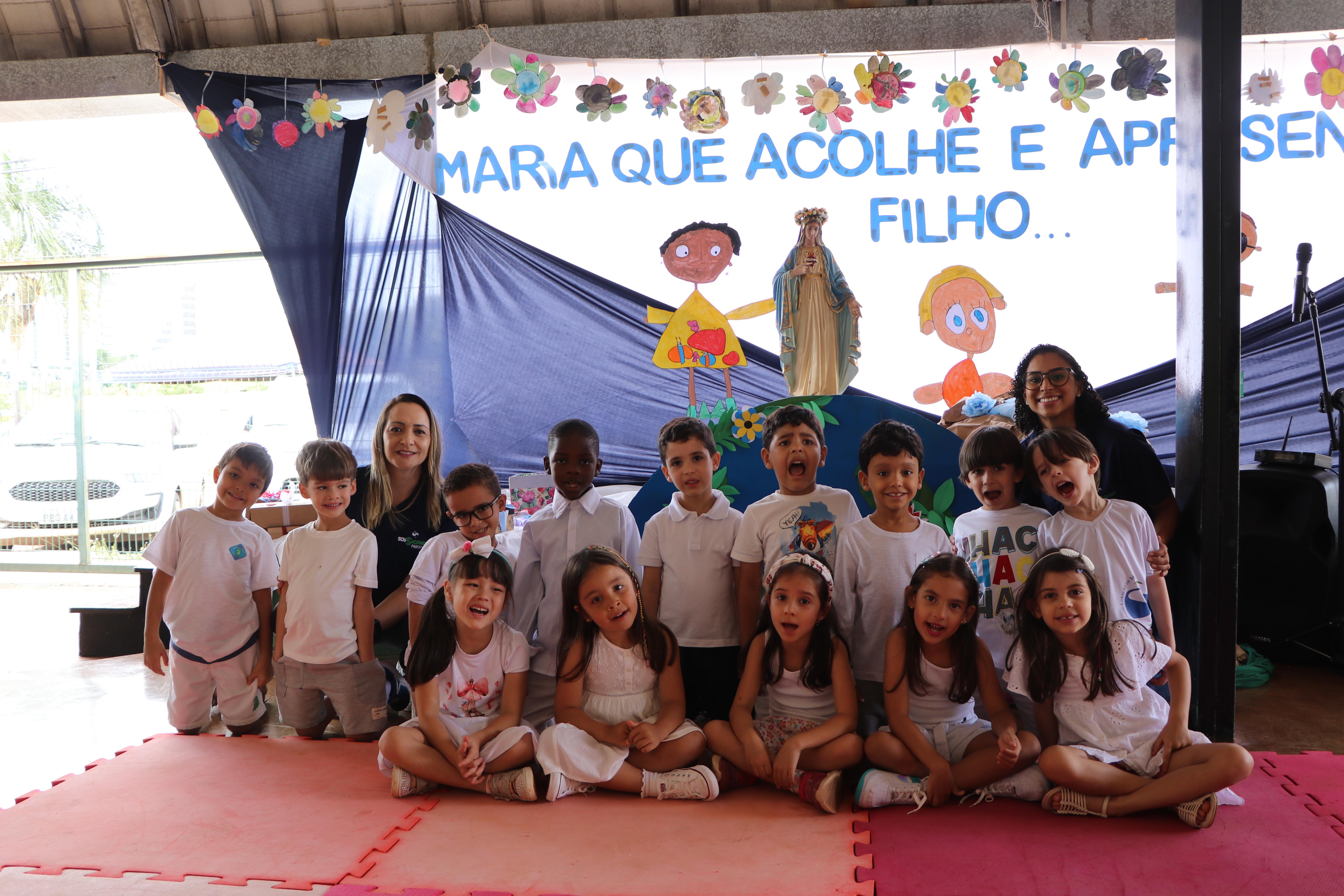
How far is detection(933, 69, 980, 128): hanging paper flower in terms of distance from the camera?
4.70 meters

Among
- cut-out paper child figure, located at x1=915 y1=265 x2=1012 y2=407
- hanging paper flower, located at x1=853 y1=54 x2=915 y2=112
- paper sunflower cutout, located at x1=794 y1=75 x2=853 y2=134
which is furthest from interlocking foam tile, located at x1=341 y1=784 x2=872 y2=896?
hanging paper flower, located at x1=853 y1=54 x2=915 y2=112

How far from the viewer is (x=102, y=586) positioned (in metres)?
5.33

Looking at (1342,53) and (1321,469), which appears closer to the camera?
(1321,469)

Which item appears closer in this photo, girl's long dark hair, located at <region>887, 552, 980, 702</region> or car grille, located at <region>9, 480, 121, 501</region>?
girl's long dark hair, located at <region>887, 552, 980, 702</region>

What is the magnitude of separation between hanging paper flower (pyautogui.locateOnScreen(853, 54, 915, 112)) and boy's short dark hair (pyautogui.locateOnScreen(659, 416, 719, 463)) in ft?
9.58

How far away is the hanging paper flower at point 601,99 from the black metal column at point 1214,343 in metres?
3.04

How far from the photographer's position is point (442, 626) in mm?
2387

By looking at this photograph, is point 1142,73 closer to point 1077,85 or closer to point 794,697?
point 1077,85

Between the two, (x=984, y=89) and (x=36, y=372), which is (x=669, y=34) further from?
(x=36, y=372)

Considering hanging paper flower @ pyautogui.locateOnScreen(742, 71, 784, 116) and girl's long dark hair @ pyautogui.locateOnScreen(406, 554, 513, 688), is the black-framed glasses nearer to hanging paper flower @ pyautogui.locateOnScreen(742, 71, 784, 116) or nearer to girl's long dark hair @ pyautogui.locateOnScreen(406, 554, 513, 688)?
girl's long dark hair @ pyautogui.locateOnScreen(406, 554, 513, 688)

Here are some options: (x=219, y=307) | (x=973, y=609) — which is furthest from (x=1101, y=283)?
(x=219, y=307)

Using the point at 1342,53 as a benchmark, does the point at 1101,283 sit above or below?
below

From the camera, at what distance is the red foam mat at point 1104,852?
5.77 feet

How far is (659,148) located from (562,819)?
3.82 metres
